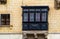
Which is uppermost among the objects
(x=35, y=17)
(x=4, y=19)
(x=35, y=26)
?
(x=35, y=17)

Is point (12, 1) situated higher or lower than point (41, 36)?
higher

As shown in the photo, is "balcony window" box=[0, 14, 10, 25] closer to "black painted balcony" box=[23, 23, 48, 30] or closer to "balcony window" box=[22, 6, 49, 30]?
"balcony window" box=[22, 6, 49, 30]

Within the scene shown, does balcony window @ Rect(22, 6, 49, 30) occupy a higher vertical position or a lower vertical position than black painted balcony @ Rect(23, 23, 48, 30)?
higher

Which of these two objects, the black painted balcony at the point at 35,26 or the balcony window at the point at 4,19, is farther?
the balcony window at the point at 4,19

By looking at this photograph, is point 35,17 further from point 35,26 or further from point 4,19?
point 4,19

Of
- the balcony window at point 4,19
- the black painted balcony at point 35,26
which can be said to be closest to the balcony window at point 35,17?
the black painted balcony at point 35,26

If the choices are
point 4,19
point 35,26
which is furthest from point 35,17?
point 4,19

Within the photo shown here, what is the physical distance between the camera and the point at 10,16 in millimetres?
31438

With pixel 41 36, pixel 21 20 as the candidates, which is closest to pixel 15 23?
pixel 21 20

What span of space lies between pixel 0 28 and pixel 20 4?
2.66m

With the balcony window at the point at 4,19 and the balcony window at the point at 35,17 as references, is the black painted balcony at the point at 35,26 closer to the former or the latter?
the balcony window at the point at 35,17

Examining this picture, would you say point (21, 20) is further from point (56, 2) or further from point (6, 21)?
point (56, 2)

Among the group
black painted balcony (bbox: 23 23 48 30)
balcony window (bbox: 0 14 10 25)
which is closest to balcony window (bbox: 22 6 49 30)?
black painted balcony (bbox: 23 23 48 30)

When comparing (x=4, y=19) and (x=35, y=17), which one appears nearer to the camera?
(x=35, y=17)
